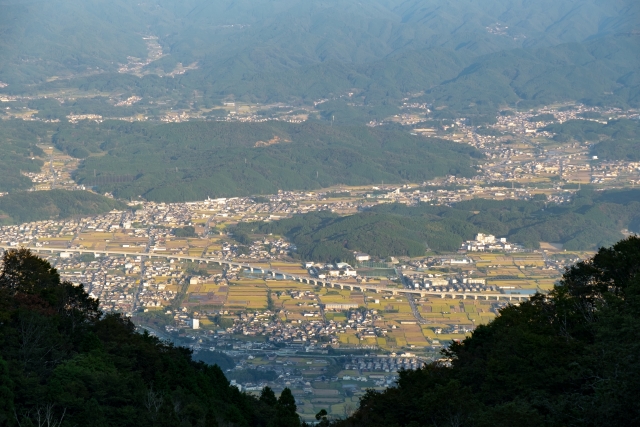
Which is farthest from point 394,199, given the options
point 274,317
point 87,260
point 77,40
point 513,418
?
point 77,40

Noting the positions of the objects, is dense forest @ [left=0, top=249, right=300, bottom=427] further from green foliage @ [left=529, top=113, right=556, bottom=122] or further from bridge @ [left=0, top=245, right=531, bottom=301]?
green foliage @ [left=529, top=113, right=556, bottom=122]

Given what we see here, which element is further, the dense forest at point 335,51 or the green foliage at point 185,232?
the dense forest at point 335,51

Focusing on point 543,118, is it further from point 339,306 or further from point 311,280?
point 339,306

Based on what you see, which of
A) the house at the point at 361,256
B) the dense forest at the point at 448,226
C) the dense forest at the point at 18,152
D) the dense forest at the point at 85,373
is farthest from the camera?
the dense forest at the point at 18,152

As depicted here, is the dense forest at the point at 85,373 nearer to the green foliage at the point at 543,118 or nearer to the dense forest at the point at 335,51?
the green foliage at the point at 543,118

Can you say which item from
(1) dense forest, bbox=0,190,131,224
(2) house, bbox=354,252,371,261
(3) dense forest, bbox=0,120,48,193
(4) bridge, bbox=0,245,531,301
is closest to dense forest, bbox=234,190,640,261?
(2) house, bbox=354,252,371,261

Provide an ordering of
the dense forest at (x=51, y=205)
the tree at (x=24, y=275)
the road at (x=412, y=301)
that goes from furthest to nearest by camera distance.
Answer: the dense forest at (x=51, y=205), the road at (x=412, y=301), the tree at (x=24, y=275)

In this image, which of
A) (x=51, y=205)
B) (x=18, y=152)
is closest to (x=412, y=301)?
(x=51, y=205)

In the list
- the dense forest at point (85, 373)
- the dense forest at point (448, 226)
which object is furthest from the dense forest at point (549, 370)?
the dense forest at point (448, 226)
